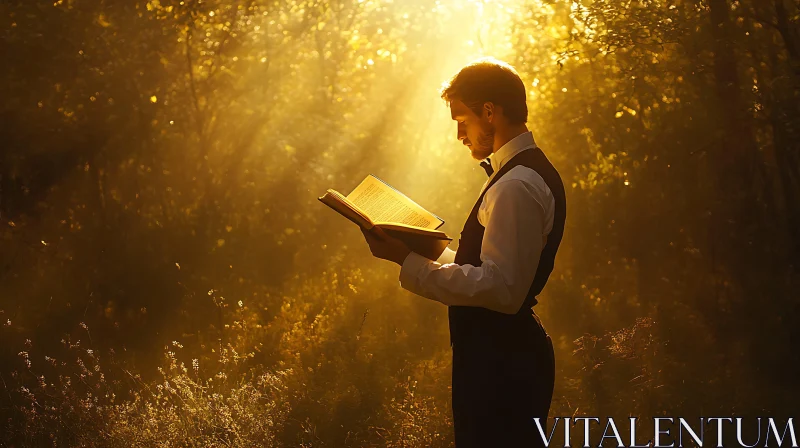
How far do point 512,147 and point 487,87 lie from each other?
256 millimetres

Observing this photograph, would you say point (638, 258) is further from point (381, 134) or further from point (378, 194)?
point (381, 134)

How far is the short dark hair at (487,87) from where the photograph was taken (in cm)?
329

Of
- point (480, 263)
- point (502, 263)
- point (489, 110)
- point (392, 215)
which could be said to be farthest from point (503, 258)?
point (392, 215)

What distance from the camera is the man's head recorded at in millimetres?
3297

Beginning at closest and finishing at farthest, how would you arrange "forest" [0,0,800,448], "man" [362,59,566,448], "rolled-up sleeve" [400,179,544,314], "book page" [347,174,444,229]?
"rolled-up sleeve" [400,179,544,314] < "man" [362,59,566,448] < "book page" [347,174,444,229] < "forest" [0,0,800,448]

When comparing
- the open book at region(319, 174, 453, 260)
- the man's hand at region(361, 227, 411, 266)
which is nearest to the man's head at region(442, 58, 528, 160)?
the open book at region(319, 174, 453, 260)

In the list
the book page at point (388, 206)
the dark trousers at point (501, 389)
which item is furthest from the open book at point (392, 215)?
the dark trousers at point (501, 389)

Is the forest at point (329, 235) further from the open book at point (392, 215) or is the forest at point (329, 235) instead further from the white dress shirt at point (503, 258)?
the white dress shirt at point (503, 258)

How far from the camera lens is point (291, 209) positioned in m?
14.9

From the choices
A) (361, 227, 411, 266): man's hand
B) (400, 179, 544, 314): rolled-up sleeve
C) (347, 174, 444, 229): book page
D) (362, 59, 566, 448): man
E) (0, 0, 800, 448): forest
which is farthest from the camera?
(0, 0, 800, 448): forest

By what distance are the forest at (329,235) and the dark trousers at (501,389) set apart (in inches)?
95.8

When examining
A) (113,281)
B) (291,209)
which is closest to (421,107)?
(291,209)

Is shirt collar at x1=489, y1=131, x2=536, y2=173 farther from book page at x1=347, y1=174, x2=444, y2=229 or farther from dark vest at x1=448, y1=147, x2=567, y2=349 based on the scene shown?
book page at x1=347, y1=174, x2=444, y2=229

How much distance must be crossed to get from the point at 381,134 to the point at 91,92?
25.2 feet
